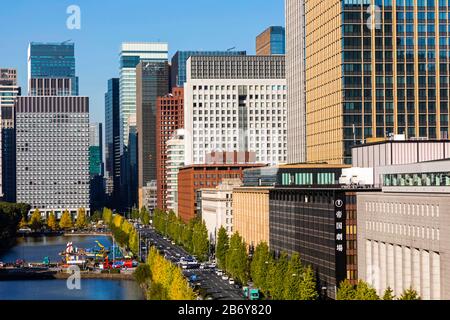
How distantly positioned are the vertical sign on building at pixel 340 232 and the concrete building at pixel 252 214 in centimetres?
2713

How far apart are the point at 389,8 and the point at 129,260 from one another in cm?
5059

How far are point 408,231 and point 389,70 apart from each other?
180 ft

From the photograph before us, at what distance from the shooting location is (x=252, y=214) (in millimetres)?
129750

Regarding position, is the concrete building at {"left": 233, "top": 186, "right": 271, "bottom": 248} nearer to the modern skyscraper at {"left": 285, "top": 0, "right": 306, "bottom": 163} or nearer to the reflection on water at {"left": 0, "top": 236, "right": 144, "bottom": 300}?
the modern skyscraper at {"left": 285, "top": 0, "right": 306, "bottom": 163}

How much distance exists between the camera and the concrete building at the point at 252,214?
392ft

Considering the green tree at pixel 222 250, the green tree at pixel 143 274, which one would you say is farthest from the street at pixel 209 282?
the green tree at pixel 143 274

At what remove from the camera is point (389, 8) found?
12244 cm

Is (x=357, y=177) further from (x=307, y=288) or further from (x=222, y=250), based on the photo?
(x=222, y=250)

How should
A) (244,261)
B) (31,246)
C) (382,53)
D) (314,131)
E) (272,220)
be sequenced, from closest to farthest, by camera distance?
1. (244,261)
2. (272,220)
3. (382,53)
4. (314,131)
5. (31,246)

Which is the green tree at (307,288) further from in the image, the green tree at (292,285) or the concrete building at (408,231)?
the concrete building at (408,231)

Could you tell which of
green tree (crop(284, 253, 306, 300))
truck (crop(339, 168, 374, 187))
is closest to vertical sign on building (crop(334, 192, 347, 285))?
green tree (crop(284, 253, 306, 300))

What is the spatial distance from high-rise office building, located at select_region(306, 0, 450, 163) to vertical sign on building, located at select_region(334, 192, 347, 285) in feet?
125
